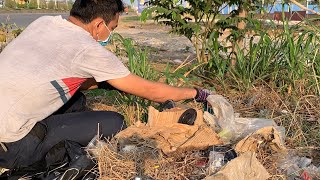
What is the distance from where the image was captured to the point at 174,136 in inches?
104

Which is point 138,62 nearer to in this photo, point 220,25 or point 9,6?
point 220,25

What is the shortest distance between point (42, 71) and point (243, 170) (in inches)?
46.2

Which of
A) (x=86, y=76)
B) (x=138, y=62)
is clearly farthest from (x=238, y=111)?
(x=86, y=76)

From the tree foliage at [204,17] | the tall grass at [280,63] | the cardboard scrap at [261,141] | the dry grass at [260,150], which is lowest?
the dry grass at [260,150]

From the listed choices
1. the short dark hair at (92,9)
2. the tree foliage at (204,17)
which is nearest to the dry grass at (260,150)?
the short dark hair at (92,9)

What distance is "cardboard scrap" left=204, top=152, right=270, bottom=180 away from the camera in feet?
7.43

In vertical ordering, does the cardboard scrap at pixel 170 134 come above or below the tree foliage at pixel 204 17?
below

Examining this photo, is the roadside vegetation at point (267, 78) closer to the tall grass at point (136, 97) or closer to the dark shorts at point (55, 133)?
the tall grass at point (136, 97)

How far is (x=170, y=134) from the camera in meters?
2.63

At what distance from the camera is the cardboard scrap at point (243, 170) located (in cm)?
226

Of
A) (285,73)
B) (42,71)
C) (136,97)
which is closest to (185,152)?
(42,71)

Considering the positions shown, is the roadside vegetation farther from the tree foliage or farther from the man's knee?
the man's knee

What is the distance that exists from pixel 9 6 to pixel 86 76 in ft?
141

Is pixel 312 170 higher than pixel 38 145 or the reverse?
the reverse
